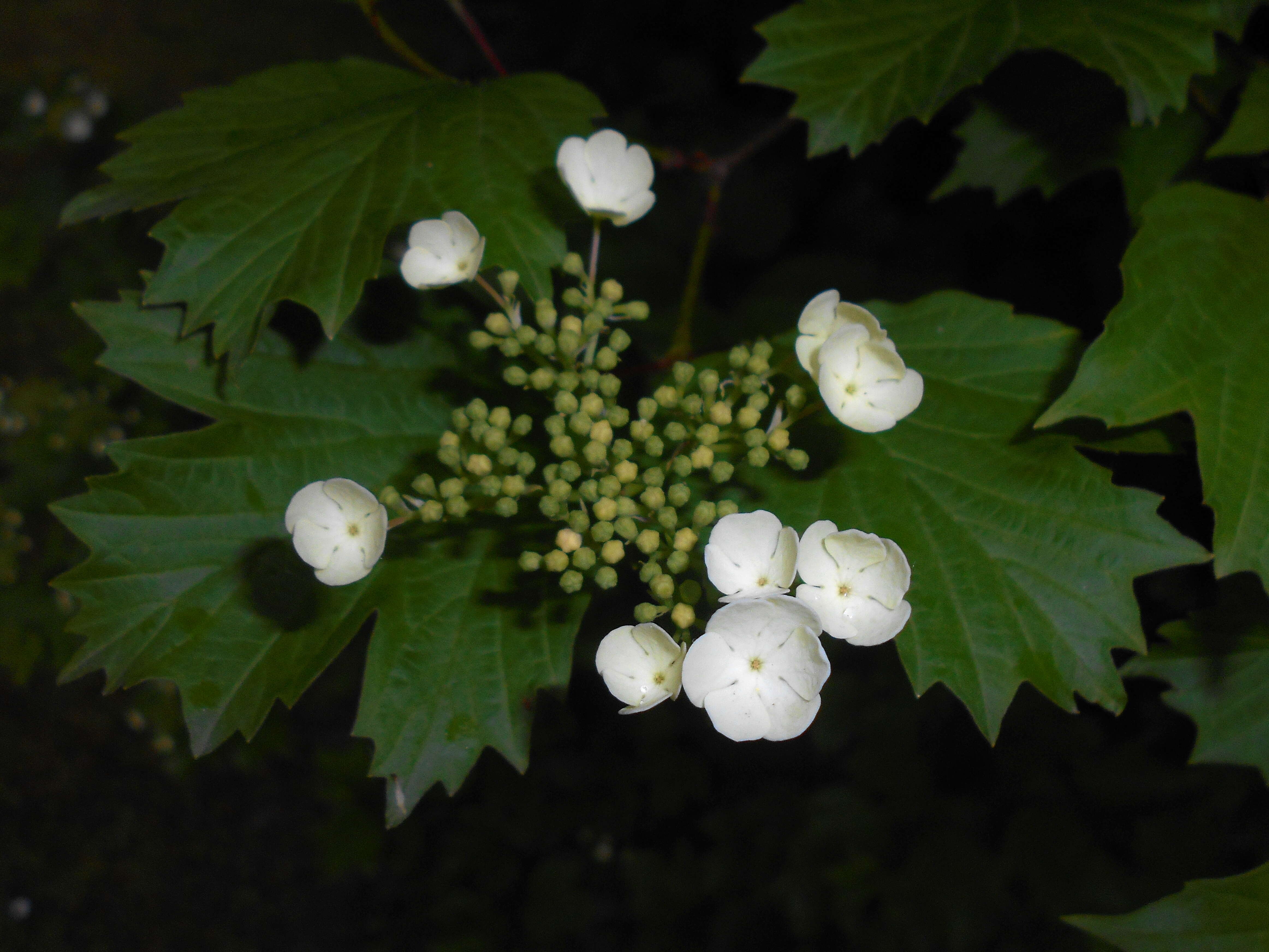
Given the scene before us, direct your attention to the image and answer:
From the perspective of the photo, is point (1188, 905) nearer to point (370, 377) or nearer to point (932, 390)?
point (932, 390)

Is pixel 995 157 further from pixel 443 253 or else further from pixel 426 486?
pixel 426 486

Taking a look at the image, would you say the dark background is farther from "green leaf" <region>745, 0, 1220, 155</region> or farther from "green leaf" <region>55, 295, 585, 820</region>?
"green leaf" <region>745, 0, 1220, 155</region>

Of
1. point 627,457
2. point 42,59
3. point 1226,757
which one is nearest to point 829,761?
point 1226,757

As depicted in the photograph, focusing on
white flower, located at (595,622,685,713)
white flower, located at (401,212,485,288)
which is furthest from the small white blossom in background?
white flower, located at (401,212,485,288)

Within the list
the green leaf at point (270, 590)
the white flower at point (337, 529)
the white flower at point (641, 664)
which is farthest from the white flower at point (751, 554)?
the white flower at point (337, 529)

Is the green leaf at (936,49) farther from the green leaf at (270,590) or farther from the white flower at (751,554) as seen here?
the green leaf at (270,590)


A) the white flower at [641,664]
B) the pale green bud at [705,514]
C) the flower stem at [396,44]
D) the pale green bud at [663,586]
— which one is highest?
the flower stem at [396,44]

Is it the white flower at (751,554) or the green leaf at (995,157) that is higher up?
the green leaf at (995,157)
